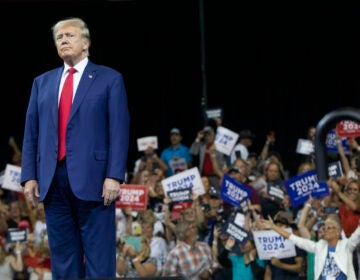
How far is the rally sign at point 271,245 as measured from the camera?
31.1 feet

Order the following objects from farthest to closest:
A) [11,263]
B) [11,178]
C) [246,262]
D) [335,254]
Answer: [11,178] → [11,263] → [246,262] → [335,254]

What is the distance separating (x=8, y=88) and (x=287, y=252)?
26.8ft

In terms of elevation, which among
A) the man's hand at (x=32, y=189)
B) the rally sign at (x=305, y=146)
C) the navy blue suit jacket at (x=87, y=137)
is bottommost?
the rally sign at (x=305, y=146)

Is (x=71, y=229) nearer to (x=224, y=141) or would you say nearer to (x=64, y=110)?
(x=64, y=110)

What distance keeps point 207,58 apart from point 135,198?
20.8 feet

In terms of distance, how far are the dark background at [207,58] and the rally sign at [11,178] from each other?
4360 mm

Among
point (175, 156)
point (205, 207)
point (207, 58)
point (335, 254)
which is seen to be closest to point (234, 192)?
point (205, 207)

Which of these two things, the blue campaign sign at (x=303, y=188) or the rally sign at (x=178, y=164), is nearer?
the blue campaign sign at (x=303, y=188)

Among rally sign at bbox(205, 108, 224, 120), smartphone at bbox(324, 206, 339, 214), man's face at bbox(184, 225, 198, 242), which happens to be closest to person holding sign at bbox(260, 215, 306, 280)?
smartphone at bbox(324, 206, 339, 214)

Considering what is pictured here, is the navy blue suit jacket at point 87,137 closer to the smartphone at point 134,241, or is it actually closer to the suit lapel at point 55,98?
the suit lapel at point 55,98

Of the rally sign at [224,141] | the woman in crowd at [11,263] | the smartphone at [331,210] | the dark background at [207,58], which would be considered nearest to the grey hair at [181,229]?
the smartphone at [331,210]

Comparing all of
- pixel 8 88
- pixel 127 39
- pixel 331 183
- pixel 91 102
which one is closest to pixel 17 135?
pixel 8 88

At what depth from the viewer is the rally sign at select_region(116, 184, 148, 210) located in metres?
10.7

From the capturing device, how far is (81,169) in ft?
15.4
